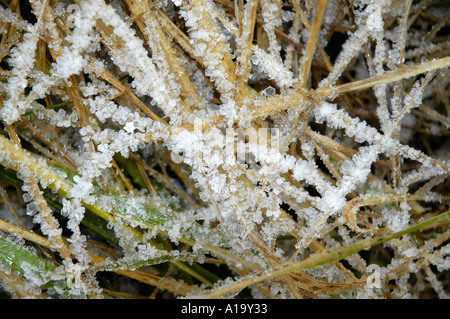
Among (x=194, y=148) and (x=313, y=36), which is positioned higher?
(x=313, y=36)

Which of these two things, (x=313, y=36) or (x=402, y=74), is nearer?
(x=313, y=36)

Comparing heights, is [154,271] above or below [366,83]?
below

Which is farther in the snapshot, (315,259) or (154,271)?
(154,271)

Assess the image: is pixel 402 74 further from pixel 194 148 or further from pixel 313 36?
pixel 194 148

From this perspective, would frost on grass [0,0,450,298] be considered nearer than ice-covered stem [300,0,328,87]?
No

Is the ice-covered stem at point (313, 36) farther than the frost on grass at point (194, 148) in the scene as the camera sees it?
No

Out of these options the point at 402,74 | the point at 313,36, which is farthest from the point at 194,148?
the point at 402,74
